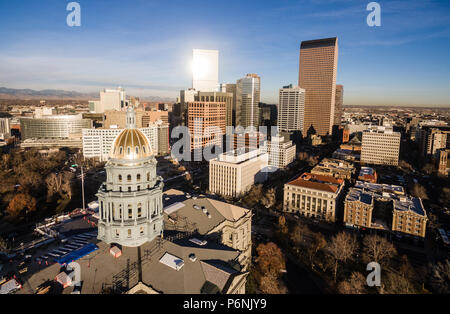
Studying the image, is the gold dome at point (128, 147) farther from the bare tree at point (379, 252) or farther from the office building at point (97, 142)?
the office building at point (97, 142)

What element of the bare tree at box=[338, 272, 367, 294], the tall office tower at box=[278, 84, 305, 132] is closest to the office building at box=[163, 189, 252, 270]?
the bare tree at box=[338, 272, 367, 294]

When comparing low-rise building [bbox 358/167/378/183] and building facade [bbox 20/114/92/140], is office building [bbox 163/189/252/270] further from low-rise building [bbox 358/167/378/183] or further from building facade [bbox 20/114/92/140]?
building facade [bbox 20/114/92/140]

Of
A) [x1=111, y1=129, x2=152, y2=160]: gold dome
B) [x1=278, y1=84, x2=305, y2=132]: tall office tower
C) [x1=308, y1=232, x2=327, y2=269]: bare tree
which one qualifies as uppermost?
[x1=278, y1=84, x2=305, y2=132]: tall office tower

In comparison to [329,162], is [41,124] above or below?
above

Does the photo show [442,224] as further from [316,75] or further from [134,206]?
[316,75]
